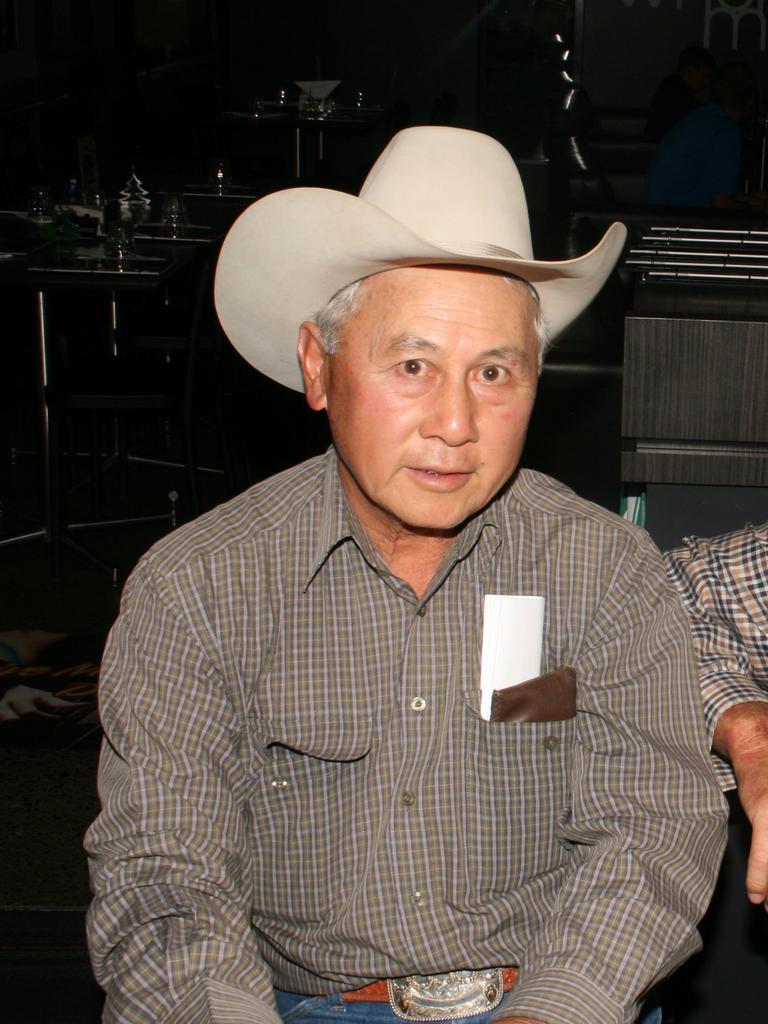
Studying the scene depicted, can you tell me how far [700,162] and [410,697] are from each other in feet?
19.1

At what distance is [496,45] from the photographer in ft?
47.3

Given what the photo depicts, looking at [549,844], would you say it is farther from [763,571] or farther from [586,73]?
[586,73]

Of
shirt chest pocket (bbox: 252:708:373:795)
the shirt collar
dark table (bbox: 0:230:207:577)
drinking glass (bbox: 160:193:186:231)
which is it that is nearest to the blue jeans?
shirt chest pocket (bbox: 252:708:373:795)

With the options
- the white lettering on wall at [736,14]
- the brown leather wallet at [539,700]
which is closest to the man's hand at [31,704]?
the brown leather wallet at [539,700]

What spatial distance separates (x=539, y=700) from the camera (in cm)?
149

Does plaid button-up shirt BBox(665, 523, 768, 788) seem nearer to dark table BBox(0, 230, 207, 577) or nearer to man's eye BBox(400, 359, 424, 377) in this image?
man's eye BBox(400, 359, 424, 377)

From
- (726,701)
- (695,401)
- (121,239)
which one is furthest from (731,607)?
(121,239)

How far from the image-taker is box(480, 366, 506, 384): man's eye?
144cm

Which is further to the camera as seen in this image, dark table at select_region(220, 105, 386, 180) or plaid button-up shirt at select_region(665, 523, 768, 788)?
dark table at select_region(220, 105, 386, 180)

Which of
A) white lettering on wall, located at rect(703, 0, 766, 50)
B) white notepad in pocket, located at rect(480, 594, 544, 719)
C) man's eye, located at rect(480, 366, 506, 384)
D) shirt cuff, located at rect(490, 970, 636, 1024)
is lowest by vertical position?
shirt cuff, located at rect(490, 970, 636, 1024)

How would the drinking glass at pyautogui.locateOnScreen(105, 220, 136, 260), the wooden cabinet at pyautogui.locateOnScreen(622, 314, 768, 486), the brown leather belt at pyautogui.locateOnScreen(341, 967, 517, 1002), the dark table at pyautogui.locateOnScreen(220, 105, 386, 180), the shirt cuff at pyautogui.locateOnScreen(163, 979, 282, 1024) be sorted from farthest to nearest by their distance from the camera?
the dark table at pyautogui.locateOnScreen(220, 105, 386, 180) < the drinking glass at pyautogui.locateOnScreen(105, 220, 136, 260) < the wooden cabinet at pyautogui.locateOnScreen(622, 314, 768, 486) < the brown leather belt at pyautogui.locateOnScreen(341, 967, 517, 1002) < the shirt cuff at pyautogui.locateOnScreen(163, 979, 282, 1024)

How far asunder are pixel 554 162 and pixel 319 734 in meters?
8.51

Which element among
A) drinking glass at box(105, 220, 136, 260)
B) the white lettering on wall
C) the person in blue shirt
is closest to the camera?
drinking glass at box(105, 220, 136, 260)

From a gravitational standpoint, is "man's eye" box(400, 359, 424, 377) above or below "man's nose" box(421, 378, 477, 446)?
above
